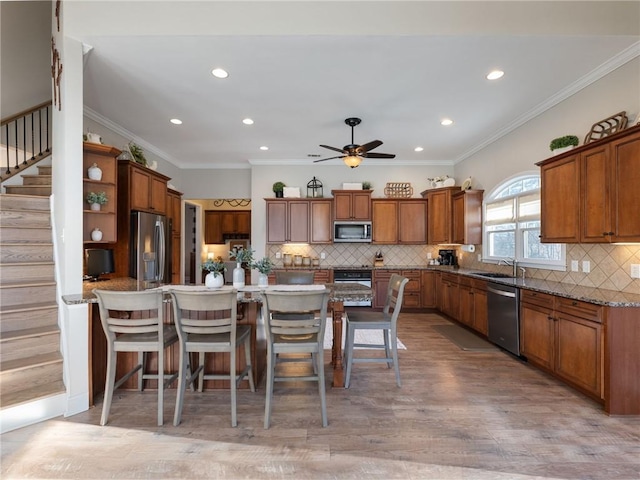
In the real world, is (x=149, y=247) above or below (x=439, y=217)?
below

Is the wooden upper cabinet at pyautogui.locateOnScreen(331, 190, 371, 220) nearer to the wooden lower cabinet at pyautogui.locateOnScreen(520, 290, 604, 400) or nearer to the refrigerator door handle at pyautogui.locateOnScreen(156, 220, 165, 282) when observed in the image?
the refrigerator door handle at pyautogui.locateOnScreen(156, 220, 165, 282)

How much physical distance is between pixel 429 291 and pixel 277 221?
129 inches

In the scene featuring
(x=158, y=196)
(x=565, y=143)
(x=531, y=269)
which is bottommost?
(x=531, y=269)

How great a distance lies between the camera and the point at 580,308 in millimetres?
2594

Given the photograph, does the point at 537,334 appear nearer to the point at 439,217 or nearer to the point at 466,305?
the point at 466,305

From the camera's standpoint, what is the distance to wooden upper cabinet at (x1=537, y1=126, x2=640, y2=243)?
7.93 feet

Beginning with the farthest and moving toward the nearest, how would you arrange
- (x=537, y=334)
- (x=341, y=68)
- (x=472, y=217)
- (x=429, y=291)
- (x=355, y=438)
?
(x=429, y=291), (x=472, y=217), (x=537, y=334), (x=341, y=68), (x=355, y=438)

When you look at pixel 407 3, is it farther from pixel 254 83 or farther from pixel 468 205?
pixel 468 205

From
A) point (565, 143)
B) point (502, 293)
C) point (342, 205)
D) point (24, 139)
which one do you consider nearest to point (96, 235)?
point (24, 139)

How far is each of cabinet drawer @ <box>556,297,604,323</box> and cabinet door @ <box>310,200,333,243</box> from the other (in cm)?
397

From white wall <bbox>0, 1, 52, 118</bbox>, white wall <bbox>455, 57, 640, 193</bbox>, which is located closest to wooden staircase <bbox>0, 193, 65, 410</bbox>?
white wall <bbox>0, 1, 52, 118</bbox>

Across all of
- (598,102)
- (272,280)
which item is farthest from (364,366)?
(598,102)

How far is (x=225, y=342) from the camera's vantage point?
7.62ft

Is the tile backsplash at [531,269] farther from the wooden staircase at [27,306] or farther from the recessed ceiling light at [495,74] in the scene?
the wooden staircase at [27,306]
